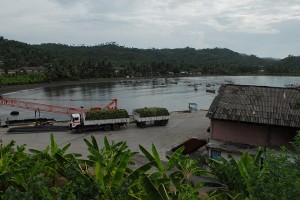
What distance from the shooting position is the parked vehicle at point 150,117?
33.0 m

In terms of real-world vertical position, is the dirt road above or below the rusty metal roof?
below

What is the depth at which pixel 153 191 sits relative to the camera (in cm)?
829

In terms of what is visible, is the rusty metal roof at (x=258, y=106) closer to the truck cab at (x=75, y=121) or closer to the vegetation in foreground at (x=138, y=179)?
the vegetation in foreground at (x=138, y=179)

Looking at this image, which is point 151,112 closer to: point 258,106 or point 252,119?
Result: point 258,106

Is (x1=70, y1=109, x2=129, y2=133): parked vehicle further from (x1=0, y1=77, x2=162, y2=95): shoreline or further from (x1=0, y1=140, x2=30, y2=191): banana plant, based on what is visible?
(x1=0, y1=77, x2=162, y2=95): shoreline

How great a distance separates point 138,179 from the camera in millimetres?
9766

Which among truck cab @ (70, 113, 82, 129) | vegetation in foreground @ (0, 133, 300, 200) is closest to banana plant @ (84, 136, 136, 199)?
vegetation in foreground @ (0, 133, 300, 200)

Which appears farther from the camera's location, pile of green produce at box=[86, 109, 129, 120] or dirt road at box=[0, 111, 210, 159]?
pile of green produce at box=[86, 109, 129, 120]

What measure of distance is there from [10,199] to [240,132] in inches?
720

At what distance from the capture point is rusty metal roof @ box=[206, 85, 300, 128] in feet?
69.5

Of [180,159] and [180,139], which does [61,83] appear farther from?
[180,159]

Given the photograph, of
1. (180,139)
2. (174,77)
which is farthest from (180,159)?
(174,77)

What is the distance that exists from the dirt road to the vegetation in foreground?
40.3 ft

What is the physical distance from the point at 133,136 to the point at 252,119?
39.5 feet
